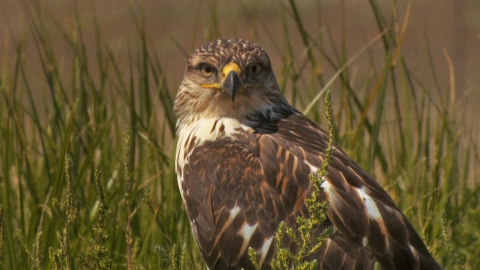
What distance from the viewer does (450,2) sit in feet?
59.4

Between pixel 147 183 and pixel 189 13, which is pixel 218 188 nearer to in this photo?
pixel 147 183

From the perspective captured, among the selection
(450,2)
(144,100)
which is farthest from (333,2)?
(144,100)

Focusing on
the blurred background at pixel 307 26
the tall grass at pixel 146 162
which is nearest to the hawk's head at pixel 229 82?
the tall grass at pixel 146 162

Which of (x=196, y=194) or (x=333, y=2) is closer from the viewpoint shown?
(x=196, y=194)

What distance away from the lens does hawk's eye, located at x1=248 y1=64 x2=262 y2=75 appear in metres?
4.21

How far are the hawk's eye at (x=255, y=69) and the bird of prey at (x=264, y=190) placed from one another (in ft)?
0.09

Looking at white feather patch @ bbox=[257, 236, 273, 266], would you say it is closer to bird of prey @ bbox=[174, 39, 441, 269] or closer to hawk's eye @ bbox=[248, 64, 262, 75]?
bird of prey @ bbox=[174, 39, 441, 269]

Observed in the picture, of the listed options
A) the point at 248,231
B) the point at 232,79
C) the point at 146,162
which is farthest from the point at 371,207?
the point at 146,162

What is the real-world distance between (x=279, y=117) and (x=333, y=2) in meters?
14.5

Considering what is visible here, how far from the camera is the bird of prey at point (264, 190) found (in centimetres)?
356

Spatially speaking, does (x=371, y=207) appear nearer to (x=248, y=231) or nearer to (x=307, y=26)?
(x=248, y=231)

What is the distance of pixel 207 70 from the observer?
430cm

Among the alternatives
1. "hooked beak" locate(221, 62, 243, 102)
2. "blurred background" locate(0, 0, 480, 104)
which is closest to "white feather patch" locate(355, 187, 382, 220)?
"hooked beak" locate(221, 62, 243, 102)

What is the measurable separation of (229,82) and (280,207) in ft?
2.19
